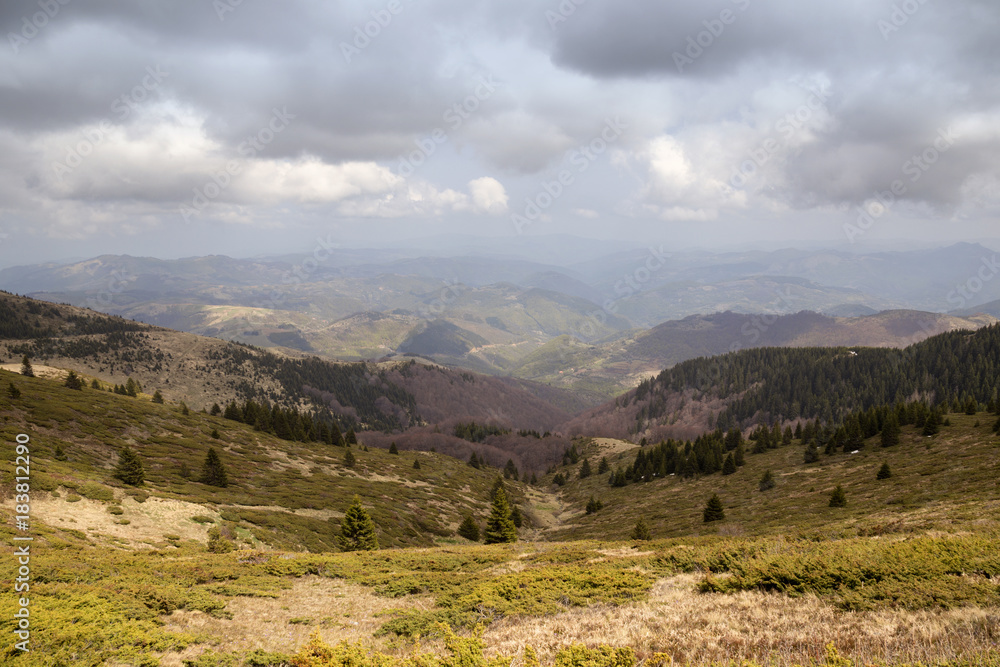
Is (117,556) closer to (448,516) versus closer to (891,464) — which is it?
(448,516)

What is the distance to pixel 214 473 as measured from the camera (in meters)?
56.0

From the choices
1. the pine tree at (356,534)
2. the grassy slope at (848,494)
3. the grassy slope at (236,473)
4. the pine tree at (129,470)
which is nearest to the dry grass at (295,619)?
the pine tree at (356,534)

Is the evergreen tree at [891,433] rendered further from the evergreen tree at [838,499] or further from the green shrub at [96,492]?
the green shrub at [96,492]

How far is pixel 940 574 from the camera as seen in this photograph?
1421cm

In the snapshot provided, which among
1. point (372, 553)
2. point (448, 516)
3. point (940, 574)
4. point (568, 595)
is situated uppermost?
point (940, 574)

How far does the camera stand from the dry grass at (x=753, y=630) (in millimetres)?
10258

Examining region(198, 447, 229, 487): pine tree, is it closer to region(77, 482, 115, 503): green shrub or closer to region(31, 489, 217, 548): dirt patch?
region(31, 489, 217, 548): dirt patch

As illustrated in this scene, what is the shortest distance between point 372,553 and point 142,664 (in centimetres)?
2116

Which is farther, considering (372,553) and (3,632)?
(372,553)

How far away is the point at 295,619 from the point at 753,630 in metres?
18.1

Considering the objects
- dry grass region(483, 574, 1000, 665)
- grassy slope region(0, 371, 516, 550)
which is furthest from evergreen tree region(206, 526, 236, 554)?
dry grass region(483, 574, 1000, 665)

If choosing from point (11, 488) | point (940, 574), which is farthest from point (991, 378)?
point (11, 488)

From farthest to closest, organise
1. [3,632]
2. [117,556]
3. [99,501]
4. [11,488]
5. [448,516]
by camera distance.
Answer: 1. [448,516]
2. [99,501]
3. [11,488]
4. [117,556]
5. [3,632]

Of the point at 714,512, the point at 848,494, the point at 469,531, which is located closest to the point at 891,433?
the point at 848,494
